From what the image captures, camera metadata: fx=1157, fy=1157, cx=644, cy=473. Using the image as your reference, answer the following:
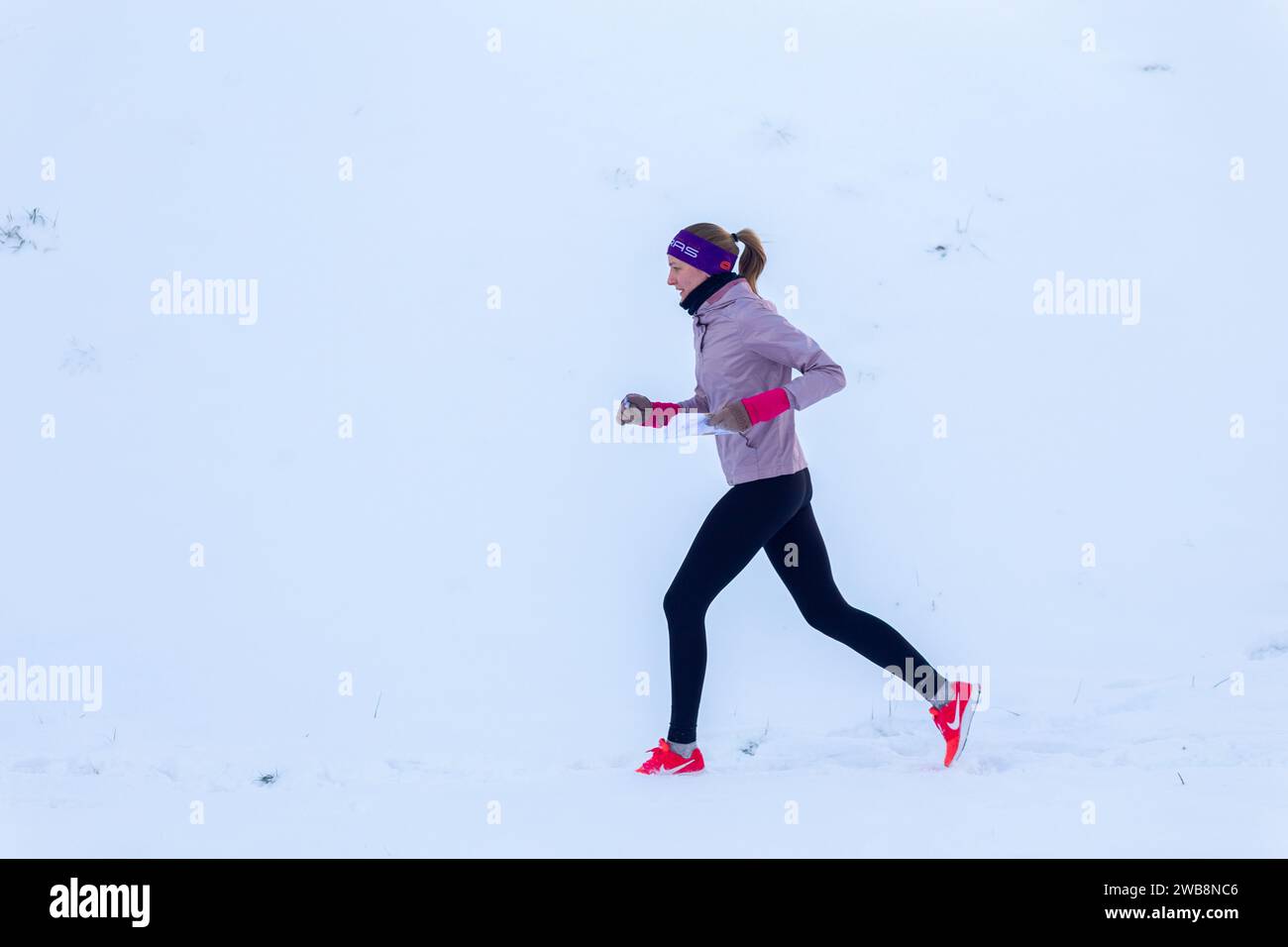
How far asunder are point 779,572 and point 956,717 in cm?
79

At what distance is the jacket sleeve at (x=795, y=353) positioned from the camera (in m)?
3.72

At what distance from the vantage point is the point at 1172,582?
17.4 feet

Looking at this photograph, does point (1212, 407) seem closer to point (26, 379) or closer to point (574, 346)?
point (574, 346)

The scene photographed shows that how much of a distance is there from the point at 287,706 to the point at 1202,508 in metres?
4.28

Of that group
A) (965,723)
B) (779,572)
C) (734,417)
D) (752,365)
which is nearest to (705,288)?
(752,365)

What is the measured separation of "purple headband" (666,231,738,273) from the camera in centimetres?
395

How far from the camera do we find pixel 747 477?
3883 millimetres

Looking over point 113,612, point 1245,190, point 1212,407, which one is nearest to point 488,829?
point 113,612

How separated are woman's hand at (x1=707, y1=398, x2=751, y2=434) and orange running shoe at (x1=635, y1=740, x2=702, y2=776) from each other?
117 centimetres

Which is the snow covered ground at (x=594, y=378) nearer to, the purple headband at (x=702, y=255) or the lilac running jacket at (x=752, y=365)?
the lilac running jacket at (x=752, y=365)
